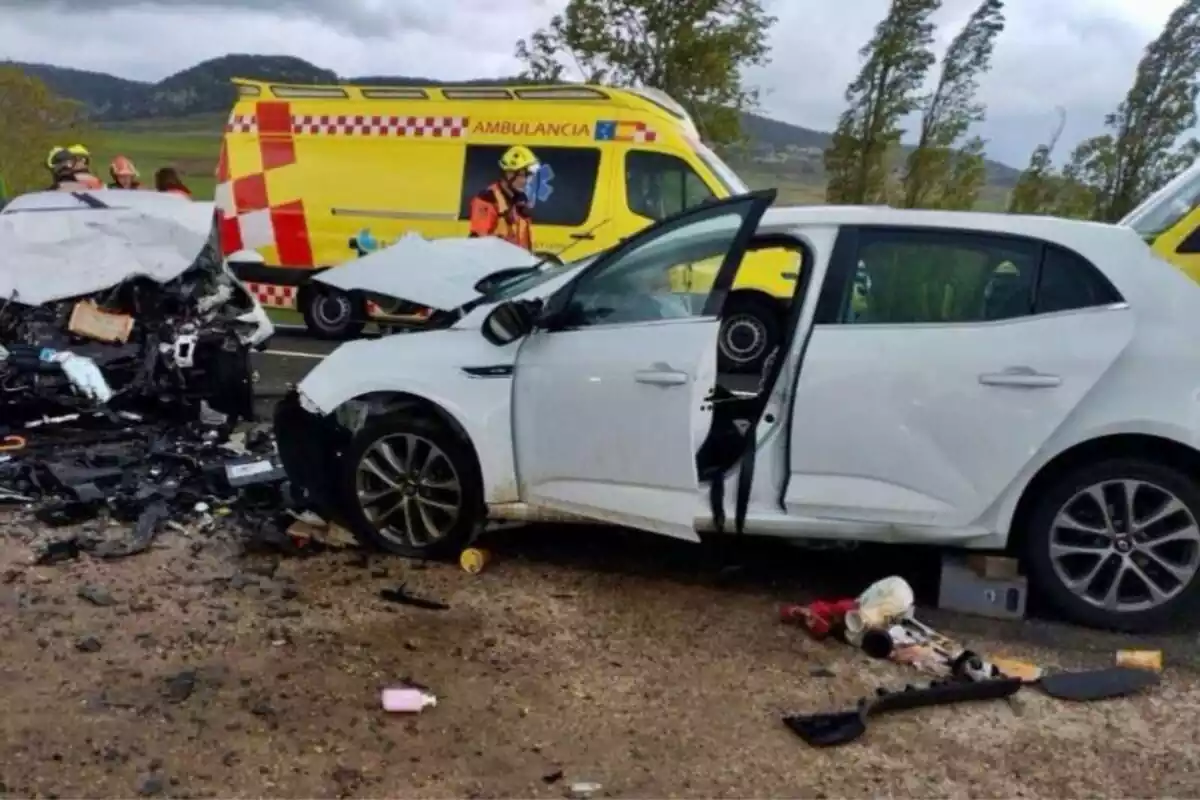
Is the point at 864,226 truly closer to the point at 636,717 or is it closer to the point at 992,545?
the point at 992,545

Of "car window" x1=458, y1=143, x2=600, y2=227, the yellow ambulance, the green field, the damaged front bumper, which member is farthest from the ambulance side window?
the green field

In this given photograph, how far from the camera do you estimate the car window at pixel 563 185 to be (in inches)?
458

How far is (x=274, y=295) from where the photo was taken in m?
13.0

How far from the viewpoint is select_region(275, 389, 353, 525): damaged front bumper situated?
555 cm

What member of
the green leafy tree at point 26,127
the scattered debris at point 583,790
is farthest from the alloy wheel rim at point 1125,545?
the green leafy tree at point 26,127

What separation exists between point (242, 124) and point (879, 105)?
38.2ft

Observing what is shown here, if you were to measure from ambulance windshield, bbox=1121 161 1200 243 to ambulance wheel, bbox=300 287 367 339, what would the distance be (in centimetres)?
795

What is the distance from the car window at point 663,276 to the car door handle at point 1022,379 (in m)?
1.07

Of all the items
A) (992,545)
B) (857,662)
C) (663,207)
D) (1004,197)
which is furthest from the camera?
(1004,197)

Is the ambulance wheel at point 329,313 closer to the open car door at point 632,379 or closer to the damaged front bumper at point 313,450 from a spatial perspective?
the damaged front bumper at point 313,450

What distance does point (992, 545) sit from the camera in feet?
15.2

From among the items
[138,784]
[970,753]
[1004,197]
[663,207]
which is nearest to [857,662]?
[970,753]

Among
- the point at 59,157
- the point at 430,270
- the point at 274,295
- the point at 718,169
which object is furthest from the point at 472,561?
the point at 274,295

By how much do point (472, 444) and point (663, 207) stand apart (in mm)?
6752
